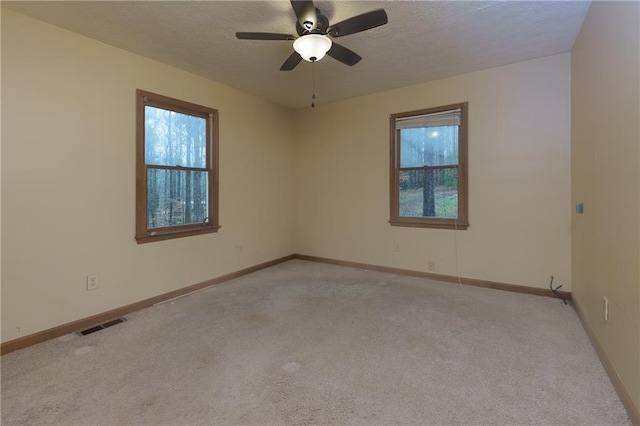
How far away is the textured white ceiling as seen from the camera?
7.41 feet

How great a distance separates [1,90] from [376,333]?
3363mm

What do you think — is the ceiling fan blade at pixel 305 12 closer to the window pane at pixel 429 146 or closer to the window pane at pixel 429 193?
the window pane at pixel 429 146

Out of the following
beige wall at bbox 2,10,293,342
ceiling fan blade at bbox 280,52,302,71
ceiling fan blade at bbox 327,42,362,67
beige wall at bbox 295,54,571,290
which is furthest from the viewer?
beige wall at bbox 295,54,571,290

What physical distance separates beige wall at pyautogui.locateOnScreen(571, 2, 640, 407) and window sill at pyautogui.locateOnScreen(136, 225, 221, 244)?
3685 millimetres

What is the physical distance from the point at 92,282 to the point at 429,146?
399 centimetres

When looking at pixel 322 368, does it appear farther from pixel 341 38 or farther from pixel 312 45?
pixel 341 38

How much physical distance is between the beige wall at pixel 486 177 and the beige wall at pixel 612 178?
0.47m

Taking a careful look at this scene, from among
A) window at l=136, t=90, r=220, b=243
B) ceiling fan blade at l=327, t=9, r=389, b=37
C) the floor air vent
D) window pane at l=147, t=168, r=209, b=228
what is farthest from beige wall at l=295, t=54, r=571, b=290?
the floor air vent

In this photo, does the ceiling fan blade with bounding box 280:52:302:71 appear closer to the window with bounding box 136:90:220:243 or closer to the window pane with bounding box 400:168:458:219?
the window with bounding box 136:90:220:243

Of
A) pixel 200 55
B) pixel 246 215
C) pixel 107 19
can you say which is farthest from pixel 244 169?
pixel 107 19

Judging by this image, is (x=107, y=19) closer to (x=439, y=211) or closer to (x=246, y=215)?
(x=246, y=215)

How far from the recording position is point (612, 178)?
1840 mm

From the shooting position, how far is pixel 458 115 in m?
3.68

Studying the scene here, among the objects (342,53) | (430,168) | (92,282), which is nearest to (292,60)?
(342,53)
